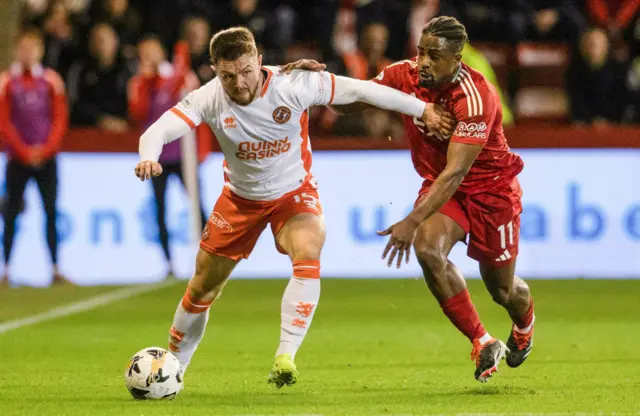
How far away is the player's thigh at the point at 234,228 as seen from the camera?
7.36 m

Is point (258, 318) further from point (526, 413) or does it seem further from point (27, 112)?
point (526, 413)

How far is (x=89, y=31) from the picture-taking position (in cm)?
1608

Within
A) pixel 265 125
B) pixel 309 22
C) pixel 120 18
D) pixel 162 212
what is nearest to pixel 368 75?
pixel 309 22

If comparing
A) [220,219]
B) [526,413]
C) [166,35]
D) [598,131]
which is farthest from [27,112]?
[526,413]

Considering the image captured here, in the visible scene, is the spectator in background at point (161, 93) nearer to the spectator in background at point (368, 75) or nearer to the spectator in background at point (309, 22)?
the spectator in background at point (368, 75)

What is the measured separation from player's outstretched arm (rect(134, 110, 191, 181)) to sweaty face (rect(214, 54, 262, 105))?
0.31m

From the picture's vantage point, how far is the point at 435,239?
7391mm

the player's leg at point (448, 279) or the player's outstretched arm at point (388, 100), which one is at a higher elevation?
the player's outstretched arm at point (388, 100)

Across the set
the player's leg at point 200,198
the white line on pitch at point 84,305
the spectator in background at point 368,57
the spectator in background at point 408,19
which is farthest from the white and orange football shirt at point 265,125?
the spectator in background at point 408,19

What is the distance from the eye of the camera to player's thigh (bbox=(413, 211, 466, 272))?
7.35 m

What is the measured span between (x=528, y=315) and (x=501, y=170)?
939mm

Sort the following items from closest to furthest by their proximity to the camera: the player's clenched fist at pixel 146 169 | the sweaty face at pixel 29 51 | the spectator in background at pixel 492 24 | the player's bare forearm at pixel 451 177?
the player's clenched fist at pixel 146 169 < the player's bare forearm at pixel 451 177 < the sweaty face at pixel 29 51 < the spectator in background at pixel 492 24

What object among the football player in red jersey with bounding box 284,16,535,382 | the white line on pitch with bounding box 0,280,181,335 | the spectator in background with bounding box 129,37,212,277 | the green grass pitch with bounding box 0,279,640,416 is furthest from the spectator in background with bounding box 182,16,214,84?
the football player in red jersey with bounding box 284,16,535,382

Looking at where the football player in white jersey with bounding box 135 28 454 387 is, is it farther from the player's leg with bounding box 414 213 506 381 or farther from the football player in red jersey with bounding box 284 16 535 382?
the player's leg with bounding box 414 213 506 381
